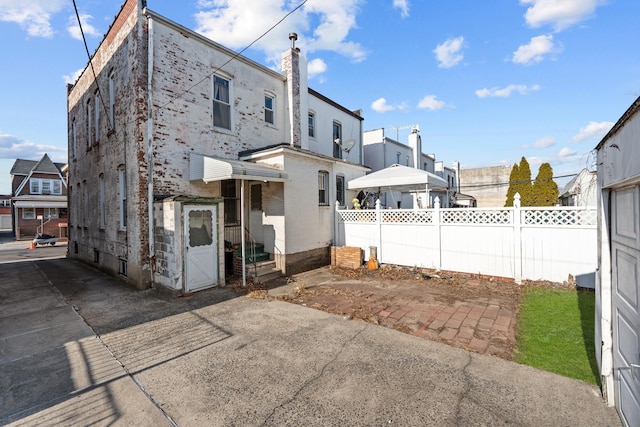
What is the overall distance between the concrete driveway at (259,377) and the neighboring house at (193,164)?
9.10 feet

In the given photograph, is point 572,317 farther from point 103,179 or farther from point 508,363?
point 103,179

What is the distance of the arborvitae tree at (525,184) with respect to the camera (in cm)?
1995

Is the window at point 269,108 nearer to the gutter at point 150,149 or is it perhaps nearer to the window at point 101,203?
the gutter at point 150,149

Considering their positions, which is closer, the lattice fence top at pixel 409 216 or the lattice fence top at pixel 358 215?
the lattice fence top at pixel 409 216

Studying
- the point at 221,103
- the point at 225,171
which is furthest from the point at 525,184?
the point at 225,171

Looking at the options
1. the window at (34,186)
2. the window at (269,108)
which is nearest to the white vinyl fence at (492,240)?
the window at (269,108)

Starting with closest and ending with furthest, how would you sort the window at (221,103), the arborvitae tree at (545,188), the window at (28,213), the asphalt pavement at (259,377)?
the asphalt pavement at (259,377)
the window at (221,103)
the arborvitae tree at (545,188)
the window at (28,213)

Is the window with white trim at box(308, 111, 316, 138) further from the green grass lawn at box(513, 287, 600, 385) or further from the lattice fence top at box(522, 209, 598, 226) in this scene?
the green grass lawn at box(513, 287, 600, 385)

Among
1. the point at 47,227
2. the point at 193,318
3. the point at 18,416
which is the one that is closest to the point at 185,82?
the point at 193,318

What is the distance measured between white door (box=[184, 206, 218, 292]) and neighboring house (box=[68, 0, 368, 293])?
3 centimetres

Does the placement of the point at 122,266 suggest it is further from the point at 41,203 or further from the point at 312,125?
the point at 41,203

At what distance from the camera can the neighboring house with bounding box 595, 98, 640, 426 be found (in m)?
2.39

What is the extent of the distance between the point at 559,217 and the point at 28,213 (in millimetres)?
45524

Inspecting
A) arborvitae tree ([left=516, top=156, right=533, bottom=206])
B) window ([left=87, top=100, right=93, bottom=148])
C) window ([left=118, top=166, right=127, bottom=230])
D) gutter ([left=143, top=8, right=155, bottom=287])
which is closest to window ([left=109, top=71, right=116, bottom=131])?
window ([left=118, top=166, right=127, bottom=230])
